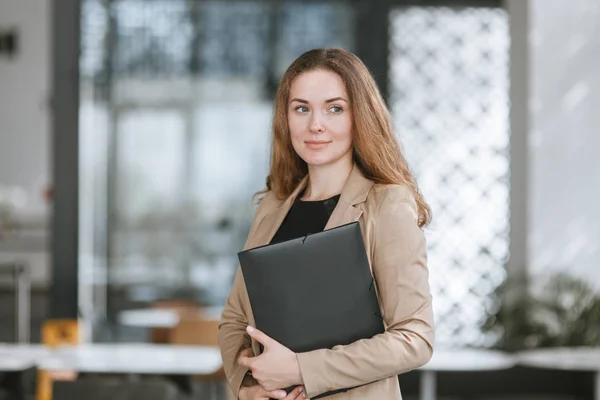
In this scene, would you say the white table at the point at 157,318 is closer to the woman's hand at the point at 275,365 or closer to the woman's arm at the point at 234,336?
the woman's arm at the point at 234,336

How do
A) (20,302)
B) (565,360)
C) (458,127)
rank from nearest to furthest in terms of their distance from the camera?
1. (565,360)
2. (458,127)
3. (20,302)

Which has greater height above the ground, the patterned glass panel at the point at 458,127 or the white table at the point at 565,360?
the patterned glass panel at the point at 458,127

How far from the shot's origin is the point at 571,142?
21.8ft

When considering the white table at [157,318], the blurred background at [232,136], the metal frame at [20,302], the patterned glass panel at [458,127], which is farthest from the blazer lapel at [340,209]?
the metal frame at [20,302]

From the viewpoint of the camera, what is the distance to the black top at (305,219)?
1764 millimetres

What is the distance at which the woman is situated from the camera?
1.59m

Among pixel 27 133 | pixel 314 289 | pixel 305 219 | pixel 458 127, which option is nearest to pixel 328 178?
pixel 305 219

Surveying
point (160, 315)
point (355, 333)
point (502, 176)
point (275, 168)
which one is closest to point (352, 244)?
point (355, 333)

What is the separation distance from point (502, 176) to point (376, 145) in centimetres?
559

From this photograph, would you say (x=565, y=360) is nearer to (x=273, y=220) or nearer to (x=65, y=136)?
(x=273, y=220)

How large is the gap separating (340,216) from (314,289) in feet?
0.51

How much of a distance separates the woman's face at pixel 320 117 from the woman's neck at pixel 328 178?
4 centimetres

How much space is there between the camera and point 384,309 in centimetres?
165

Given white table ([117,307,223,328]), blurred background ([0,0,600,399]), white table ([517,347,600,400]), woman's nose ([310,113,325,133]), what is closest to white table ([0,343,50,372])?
white table ([117,307,223,328])
